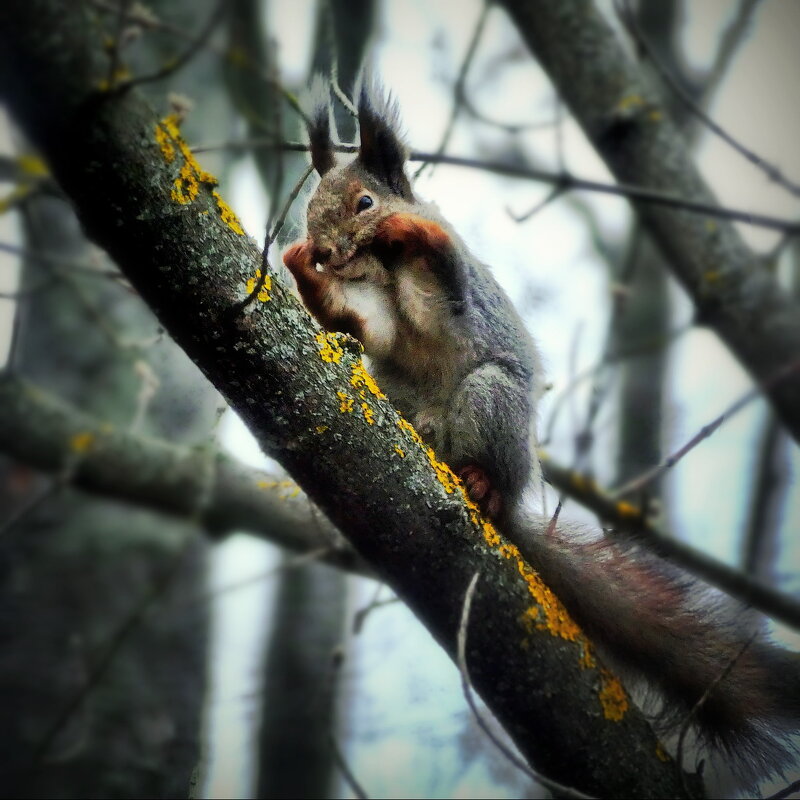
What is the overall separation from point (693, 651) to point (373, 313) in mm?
970

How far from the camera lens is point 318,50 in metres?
1.92

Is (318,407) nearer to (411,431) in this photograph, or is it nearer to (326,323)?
(411,431)

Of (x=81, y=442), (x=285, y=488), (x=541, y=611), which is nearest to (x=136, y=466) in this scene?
(x=81, y=442)

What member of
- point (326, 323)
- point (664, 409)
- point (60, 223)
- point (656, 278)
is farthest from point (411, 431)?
point (656, 278)

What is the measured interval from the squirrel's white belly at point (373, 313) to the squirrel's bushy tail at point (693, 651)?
0.53m

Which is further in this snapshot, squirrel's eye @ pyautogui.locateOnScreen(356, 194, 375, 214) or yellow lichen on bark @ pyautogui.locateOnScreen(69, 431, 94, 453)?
yellow lichen on bark @ pyautogui.locateOnScreen(69, 431, 94, 453)

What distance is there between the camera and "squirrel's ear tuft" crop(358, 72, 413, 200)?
171 cm

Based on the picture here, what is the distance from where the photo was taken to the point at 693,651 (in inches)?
59.8

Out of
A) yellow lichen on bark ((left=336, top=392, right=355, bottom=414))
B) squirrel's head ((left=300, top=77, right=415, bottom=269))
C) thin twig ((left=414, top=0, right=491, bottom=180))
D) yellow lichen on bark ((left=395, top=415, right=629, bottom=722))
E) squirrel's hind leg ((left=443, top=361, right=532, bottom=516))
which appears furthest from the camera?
thin twig ((left=414, top=0, right=491, bottom=180))

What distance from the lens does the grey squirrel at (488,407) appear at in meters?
1.51

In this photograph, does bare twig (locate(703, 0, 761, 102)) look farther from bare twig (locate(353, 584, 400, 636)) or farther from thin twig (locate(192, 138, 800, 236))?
bare twig (locate(353, 584, 400, 636))

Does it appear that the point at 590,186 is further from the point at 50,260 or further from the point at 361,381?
the point at 50,260

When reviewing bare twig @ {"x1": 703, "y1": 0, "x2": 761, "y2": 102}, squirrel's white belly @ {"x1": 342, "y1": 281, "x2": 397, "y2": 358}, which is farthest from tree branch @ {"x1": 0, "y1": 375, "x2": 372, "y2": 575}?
bare twig @ {"x1": 703, "y1": 0, "x2": 761, "y2": 102}

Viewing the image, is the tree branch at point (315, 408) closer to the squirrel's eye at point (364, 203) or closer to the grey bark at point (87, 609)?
the squirrel's eye at point (364, 203)
